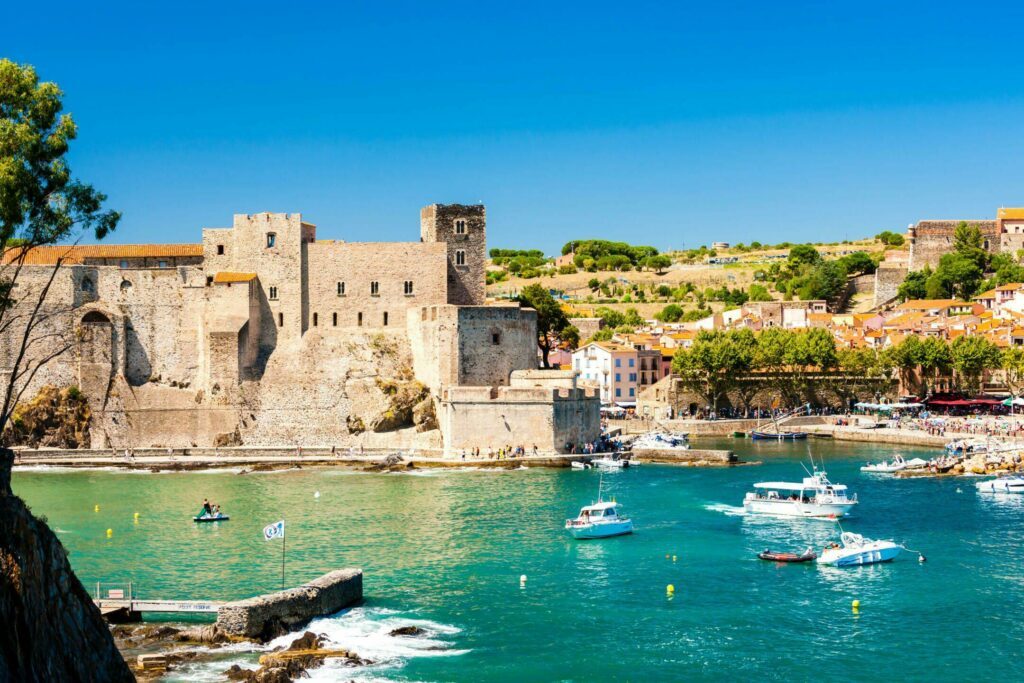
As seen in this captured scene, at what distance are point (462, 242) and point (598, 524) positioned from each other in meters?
24.1

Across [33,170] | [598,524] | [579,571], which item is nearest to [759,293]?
[598,524]

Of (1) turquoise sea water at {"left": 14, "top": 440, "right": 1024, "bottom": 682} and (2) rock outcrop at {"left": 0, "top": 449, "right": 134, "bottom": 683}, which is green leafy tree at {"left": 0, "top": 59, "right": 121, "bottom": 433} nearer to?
(2) rock outcrop at {"left": 0, "top": 449, "right": 134, "bottom": 683}

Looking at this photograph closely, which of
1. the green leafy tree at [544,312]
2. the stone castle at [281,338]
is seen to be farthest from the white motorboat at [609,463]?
the green leafy tree at [544,312]

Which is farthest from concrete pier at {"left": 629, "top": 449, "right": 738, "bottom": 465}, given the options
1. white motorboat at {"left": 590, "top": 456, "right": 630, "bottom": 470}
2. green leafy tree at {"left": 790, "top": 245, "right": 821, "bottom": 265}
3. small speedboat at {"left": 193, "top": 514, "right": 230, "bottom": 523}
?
green leafy tree at {"left": 790, "top": 245, "right": 821, "bottom": 265}

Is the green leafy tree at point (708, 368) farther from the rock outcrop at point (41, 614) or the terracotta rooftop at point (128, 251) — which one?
the rock outcrop at point (41, 614)

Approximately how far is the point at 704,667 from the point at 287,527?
16393 mm

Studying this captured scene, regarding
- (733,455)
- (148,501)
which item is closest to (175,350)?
(148,501)

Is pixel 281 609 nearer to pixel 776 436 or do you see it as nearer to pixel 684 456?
pixel 684 456

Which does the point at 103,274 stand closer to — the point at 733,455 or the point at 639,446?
the point at 639,446

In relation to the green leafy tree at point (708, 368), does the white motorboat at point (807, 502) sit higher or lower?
lower

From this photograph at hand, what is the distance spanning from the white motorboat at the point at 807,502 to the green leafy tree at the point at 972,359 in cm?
3432

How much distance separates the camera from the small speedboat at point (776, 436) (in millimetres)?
64812

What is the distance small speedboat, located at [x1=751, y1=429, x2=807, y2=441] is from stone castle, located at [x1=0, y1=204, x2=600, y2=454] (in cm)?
1468

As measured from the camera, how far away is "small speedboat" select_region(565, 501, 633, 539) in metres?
34.0
